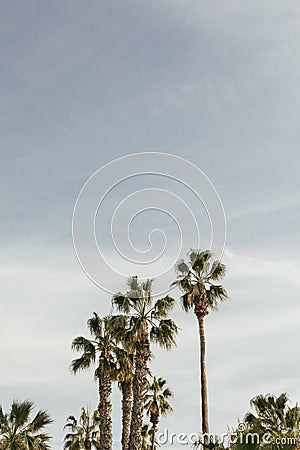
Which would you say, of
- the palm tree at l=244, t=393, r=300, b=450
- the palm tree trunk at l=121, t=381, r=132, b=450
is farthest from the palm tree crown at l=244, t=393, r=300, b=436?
the palm tree trunk at l=121, t=381, r=132, b=450

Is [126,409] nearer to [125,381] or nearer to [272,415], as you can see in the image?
[125,381]

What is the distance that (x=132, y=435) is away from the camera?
34.7 metres

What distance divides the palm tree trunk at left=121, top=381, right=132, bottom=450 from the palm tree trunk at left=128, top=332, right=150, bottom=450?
12.1 feet

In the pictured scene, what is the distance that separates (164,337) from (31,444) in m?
8.52

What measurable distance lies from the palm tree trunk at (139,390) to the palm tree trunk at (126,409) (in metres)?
3.70

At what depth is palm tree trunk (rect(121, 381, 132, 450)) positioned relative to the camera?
38.8 m

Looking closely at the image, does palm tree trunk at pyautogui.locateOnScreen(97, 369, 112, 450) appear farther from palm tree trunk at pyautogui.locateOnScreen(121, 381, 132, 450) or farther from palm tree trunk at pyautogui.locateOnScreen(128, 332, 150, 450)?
palm tree trunk at pyautogui.locateOnScreen(128, 332, 150, 450)

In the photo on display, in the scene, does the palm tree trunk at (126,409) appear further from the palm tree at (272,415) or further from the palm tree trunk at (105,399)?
the palm tree at (272,415)

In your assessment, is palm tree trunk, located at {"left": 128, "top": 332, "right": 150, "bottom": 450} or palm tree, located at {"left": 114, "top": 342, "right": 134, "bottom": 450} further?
palm tree, located at {"left": 114, "top": 342, "right": 134, "bottom": 450}

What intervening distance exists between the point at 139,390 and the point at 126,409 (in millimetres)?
4932

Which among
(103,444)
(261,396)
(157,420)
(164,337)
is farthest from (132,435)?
(157,420)

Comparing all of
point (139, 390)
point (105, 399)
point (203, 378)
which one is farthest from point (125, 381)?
point (203, 378)

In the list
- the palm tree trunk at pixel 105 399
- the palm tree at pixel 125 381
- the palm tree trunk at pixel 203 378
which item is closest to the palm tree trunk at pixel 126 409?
the palm tree at pixel 125 381

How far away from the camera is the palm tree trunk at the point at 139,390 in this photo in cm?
3466
